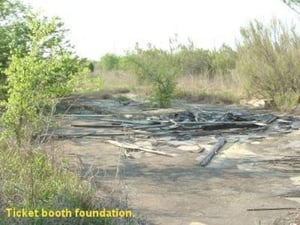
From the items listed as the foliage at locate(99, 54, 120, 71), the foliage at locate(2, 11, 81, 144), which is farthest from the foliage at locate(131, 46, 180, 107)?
the foliage at locate(99, 54, 120, 71)

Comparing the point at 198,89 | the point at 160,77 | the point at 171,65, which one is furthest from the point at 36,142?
the point at 198,89

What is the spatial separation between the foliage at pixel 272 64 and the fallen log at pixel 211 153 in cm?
958

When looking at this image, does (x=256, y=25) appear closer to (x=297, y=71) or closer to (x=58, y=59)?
(x=297, y=71)

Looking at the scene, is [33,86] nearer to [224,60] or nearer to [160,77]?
[160,77]

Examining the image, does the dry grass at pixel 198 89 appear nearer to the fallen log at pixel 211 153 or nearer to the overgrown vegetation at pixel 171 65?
the overgrown vegetation at pixel 171 65

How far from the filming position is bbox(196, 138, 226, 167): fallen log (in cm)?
1013

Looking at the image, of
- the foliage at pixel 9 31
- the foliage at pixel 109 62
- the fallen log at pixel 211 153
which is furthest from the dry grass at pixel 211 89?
the foliage at pixel 109 62

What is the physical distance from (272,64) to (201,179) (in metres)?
15.3

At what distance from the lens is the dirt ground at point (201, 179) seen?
257 inches

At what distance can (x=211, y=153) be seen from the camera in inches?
436

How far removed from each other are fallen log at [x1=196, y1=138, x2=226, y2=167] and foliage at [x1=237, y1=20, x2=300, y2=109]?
9580mm

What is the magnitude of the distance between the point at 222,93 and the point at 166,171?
18.3m

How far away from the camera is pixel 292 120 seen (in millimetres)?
17516

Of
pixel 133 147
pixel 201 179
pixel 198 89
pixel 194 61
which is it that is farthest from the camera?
pixel 194 61
